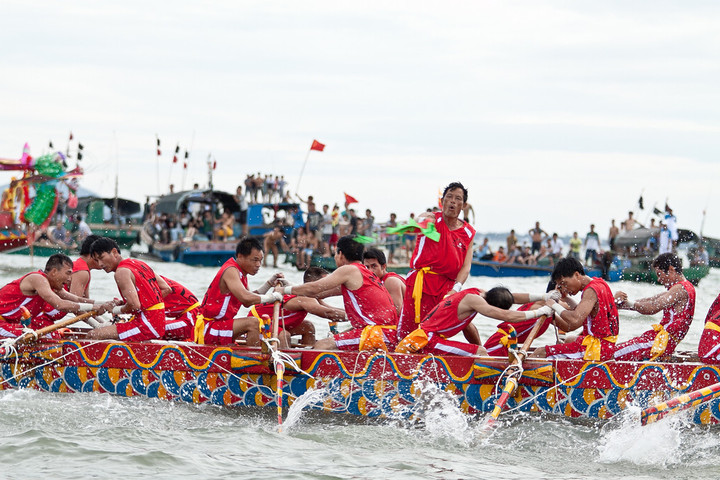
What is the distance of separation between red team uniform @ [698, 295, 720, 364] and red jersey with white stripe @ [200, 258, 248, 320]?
4050mm

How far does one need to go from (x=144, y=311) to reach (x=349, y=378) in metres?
2.18

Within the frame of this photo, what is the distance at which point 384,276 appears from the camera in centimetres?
898

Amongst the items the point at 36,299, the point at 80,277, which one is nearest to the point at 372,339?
the point at 80,277

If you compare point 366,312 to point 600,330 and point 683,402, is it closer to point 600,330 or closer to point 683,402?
point 600,330

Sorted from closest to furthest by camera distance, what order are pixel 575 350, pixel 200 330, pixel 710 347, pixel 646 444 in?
pixel 646 444
pixel 710 347
pixel 575 350
pixel 200 330

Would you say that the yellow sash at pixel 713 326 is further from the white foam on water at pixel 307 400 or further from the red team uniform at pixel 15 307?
the red team uniform at pixel 15 307

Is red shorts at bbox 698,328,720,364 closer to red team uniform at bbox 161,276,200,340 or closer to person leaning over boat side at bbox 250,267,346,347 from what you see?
person leaning over boat side at bbox 250,267,346,347

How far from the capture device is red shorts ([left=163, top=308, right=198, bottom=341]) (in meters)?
9.09

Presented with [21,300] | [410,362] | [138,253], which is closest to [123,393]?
[21,300]

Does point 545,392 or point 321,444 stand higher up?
point 545,392

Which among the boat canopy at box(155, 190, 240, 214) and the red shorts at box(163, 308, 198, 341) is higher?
the boat canopy at box(155, 190, 240, 214)

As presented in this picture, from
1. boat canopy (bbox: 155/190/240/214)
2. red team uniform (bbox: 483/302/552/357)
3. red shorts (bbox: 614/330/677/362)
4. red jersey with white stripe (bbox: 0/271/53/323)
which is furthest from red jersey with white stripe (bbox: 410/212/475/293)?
boat canopy (bbox: 155/190/240/214)

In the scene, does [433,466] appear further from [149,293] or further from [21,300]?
[21,300]

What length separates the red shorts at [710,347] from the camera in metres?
7.35
